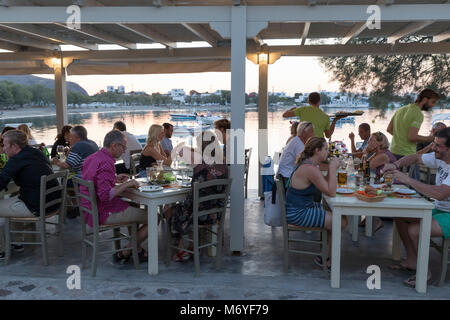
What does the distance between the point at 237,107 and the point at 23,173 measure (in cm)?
202

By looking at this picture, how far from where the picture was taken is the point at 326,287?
3.21m

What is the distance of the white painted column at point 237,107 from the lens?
3.69 m

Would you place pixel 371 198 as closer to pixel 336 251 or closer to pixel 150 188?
pixel 336 251

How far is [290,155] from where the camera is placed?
14.4ft

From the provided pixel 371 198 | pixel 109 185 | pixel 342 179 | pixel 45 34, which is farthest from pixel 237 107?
pixel 45 34

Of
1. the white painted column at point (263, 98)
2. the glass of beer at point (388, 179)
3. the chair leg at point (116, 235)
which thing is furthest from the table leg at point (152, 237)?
the white painted column at point (263, 98)

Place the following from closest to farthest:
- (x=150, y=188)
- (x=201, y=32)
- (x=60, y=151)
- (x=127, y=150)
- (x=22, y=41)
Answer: (x=150, y=188)
(x=60, y=151)
(x=127, y=150)
(x=201, y=32)
(x=22, y=41)

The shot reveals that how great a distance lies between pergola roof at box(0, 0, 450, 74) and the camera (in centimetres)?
375

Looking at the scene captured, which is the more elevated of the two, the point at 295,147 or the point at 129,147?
the point at 295,147

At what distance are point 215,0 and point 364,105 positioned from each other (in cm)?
767

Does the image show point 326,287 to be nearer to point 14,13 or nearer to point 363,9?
point 363,9

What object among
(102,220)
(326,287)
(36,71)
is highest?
(36,71)

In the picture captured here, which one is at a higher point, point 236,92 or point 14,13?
point 14,13

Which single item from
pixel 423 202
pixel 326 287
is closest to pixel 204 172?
pixel 326 287
